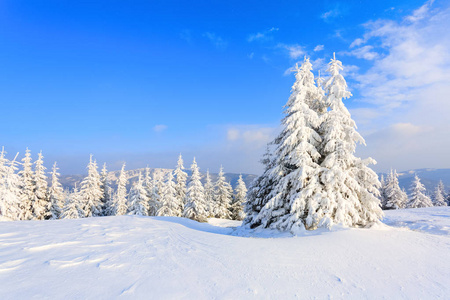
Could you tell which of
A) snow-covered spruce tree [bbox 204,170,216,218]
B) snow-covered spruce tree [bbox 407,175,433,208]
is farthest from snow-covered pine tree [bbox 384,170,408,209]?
snow-covered spruce tree [bbox 204,170,216,218]

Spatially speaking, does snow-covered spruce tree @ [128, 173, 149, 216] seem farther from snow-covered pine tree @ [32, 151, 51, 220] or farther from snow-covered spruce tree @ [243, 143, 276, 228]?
snow-covered spruce tree @ [243, 143, 276, 228]

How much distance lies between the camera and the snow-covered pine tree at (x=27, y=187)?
27.2 meters

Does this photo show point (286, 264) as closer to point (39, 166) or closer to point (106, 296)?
point (106, 296)

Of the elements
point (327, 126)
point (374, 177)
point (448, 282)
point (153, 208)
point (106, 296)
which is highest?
point (327, 126)

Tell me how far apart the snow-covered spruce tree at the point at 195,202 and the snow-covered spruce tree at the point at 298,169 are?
20000 millimetres

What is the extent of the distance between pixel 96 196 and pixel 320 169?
33.6 meters

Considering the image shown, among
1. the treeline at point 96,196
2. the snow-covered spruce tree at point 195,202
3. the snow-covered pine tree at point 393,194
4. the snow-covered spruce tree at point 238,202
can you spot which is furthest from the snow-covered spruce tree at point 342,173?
the snow-covered pine tree at point 393,194

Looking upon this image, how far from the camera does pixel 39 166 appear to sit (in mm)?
29359

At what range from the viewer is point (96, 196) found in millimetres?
32781

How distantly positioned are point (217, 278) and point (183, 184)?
35445mm

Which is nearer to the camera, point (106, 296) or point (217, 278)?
point (106, 296)

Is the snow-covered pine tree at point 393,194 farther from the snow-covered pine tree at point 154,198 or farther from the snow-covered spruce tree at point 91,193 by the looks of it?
the snow-covered spruce tree at point 91,193

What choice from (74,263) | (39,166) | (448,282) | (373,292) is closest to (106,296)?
(74,263)

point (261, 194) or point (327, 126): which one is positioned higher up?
point (327, 126)
